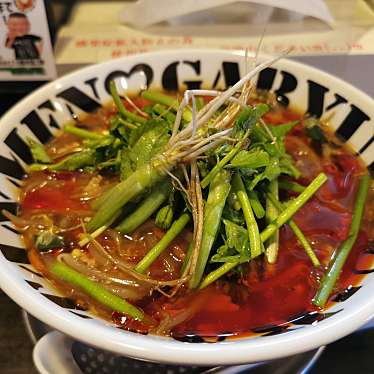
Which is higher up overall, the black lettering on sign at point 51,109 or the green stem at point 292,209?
the black lettering on sign at point 51,109

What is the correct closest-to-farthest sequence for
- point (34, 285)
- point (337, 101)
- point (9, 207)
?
point (34, 285)
point (9, 207)
point (337, 101)

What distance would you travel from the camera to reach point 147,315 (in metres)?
0.93

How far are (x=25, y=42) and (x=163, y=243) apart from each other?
0.92 metres

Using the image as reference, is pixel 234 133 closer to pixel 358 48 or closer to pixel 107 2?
pixel 358 48

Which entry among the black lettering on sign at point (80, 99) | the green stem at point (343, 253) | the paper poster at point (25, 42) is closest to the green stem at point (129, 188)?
the green stem at point (343, 253)

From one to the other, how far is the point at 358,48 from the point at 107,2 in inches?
44.4

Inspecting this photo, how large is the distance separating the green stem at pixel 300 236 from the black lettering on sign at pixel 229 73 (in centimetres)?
59

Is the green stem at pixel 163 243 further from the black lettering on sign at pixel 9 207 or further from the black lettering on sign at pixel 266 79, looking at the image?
the black lettering on sign at pixel 266 79

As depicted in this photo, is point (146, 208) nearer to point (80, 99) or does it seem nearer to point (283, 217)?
point (283, 217)

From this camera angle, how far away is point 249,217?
972mm

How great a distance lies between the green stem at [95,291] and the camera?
0.91 m

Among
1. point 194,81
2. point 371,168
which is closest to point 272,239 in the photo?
point 371,168

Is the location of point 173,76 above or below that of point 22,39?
below

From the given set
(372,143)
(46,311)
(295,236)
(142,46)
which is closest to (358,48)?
(372,143)
